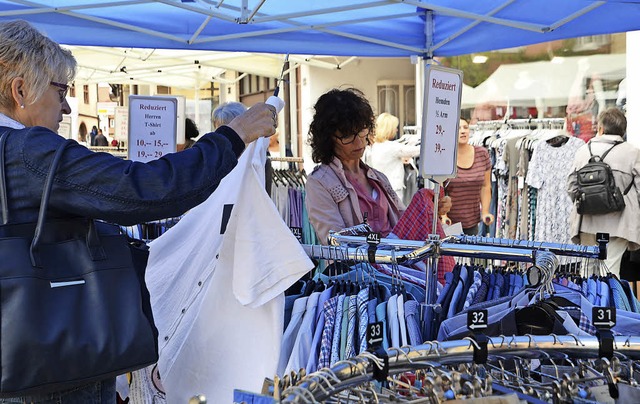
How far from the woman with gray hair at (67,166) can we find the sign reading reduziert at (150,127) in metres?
2.98

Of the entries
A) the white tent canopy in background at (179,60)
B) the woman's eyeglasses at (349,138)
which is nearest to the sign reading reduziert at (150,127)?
the woman's eyeglasses at (349,138)

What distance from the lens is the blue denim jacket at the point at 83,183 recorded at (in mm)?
1916

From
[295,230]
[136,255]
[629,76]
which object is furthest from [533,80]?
[136,255]

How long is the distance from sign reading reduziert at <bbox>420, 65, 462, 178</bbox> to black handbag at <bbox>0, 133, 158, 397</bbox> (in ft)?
6.04

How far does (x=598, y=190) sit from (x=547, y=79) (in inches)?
131

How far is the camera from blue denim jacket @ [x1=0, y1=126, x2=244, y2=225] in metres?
1.92

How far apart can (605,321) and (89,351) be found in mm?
1152

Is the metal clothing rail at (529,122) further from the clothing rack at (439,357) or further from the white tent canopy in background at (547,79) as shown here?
the clothing rack at (439,357)

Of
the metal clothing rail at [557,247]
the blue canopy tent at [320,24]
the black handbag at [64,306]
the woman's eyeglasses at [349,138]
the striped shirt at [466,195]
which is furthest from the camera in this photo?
the striped shirt at [466,195]

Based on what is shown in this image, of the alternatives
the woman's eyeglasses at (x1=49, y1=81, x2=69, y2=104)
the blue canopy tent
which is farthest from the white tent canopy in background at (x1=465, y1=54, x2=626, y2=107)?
the woman's eyeglasses at (x1=49, y1=81, x2=69, y2=104)

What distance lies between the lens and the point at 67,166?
1.91m

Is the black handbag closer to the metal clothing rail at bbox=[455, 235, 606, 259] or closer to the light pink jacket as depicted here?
the metal clothing rail at bbox=[455, 235, 606, 259]

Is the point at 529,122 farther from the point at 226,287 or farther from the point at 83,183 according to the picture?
the point at 83,183

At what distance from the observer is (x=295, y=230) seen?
3537 mm
